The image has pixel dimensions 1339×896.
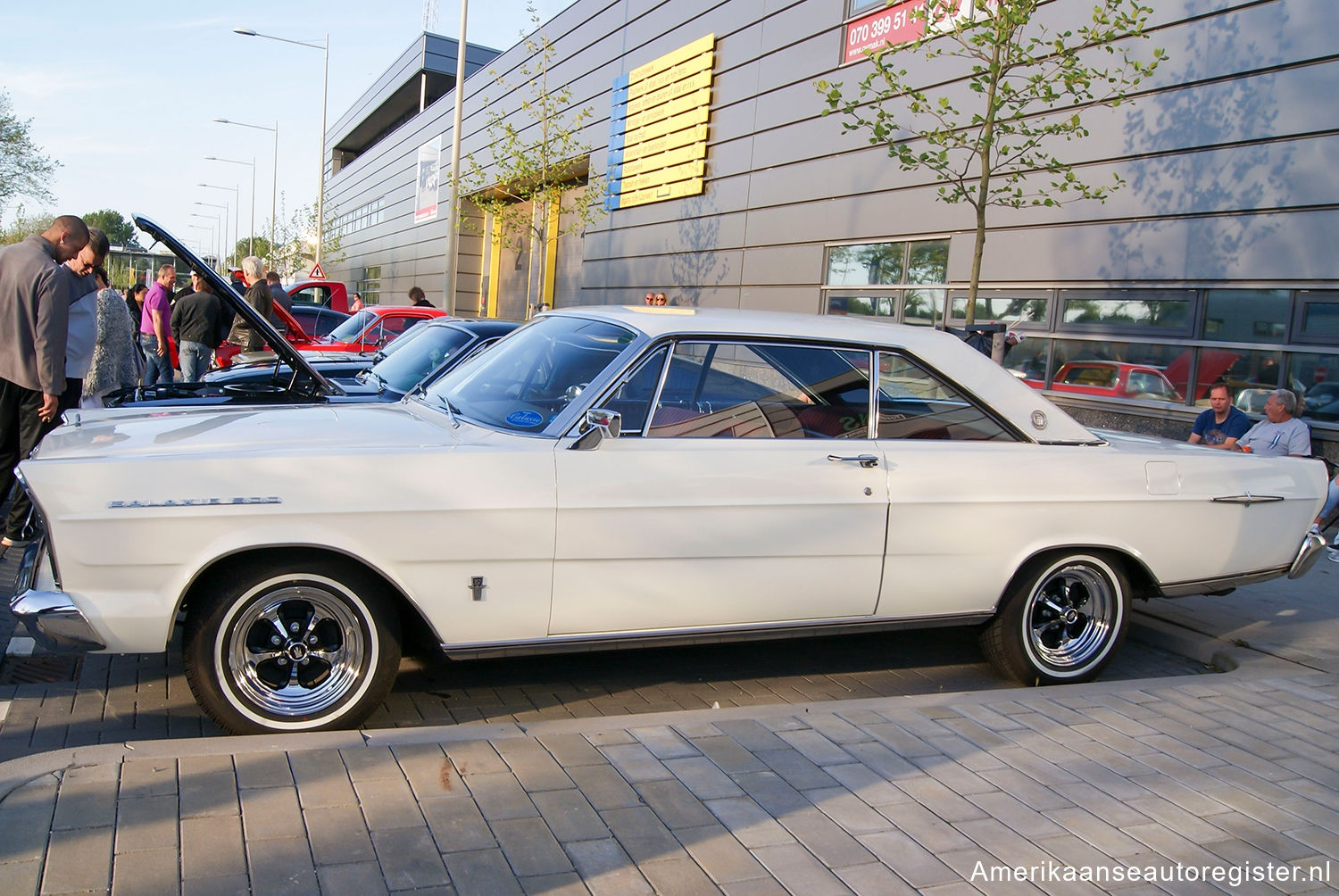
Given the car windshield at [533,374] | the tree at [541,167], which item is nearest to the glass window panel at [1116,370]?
the car windshield at [533,374]

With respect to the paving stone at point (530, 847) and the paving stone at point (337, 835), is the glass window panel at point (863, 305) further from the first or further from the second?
the paving stone at point (337, 835)

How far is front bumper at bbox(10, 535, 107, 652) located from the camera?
332 centimetres

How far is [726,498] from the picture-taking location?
13.0ft

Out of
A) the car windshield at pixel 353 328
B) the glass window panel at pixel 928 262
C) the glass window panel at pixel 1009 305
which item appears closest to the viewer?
the glass window panel at pixel 1009 305

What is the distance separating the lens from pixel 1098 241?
10852mm

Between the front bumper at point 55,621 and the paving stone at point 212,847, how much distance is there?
0.96 metres

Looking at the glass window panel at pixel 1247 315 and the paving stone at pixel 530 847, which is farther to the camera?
the glass window panel at pixel 1247 315

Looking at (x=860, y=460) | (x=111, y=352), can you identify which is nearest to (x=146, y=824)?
(x=860, y=460)

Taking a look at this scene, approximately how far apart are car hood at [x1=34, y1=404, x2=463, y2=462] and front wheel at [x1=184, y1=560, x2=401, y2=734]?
1.47ft

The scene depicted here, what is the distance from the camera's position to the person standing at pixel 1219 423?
28.3 feet

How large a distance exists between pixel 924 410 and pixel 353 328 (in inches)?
419

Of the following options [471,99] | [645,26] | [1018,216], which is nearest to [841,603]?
[1018,216]

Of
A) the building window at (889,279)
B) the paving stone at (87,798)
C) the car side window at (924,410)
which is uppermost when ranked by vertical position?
the building window at (889,279)

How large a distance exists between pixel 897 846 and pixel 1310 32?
8.87 m
